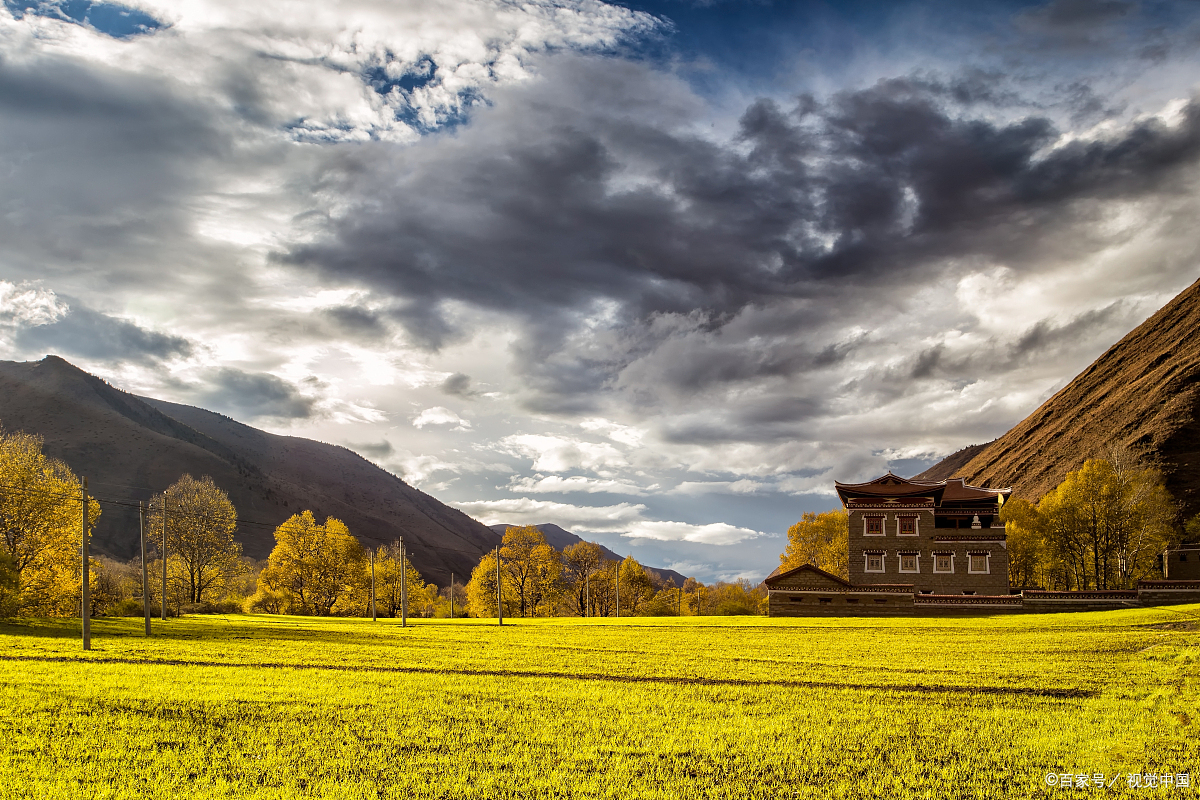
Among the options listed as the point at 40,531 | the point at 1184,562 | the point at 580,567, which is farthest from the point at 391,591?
the point at 1184,562

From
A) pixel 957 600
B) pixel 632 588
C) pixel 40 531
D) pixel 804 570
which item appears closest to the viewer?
pixel 40 531

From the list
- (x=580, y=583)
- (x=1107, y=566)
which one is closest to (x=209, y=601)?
(x=580, y=583)

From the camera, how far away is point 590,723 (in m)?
17.1

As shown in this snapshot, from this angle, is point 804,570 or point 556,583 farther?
point 556,583

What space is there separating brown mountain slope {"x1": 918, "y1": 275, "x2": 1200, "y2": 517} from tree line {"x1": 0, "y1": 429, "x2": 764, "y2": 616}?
91.6 meters

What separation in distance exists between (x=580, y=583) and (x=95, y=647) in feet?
265

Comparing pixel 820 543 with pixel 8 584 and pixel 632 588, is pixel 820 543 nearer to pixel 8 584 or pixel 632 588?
pixel 632 588

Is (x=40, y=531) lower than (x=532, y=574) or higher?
higher

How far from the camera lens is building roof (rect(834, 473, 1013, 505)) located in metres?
78.4

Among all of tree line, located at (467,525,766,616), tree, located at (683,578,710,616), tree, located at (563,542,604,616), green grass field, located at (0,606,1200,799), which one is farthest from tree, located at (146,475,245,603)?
tree, located at (683,578,710,616)

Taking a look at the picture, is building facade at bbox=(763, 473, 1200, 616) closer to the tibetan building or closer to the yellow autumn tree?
the tibetan building

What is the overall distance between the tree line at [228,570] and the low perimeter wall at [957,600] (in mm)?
26742

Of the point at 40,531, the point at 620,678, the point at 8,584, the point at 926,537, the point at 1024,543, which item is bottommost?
the point at 1024,543

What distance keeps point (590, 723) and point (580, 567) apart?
101m
